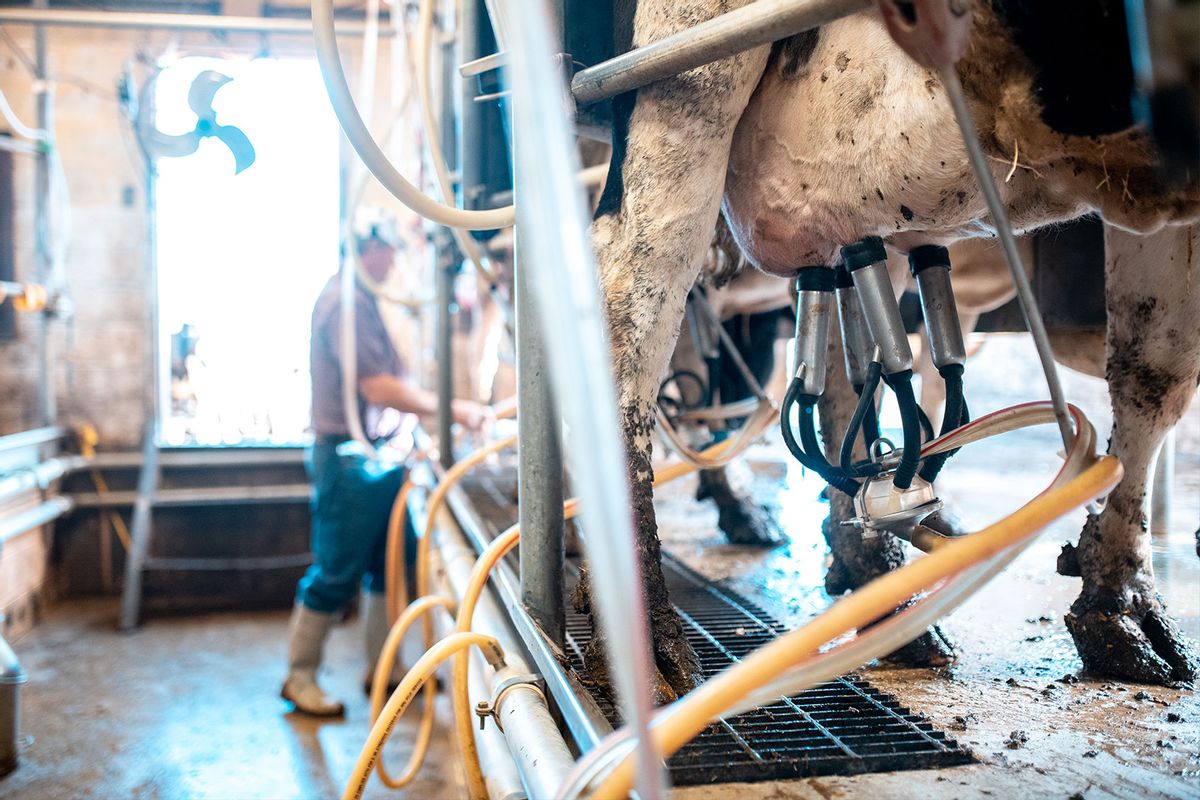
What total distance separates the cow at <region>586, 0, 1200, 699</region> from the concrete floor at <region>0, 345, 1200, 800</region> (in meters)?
0.20

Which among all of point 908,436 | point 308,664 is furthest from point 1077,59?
point 308,664

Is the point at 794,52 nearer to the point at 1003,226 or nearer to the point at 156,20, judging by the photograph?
the point at 1003,226

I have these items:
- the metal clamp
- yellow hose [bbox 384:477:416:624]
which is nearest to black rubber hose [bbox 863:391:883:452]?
the metal clamp

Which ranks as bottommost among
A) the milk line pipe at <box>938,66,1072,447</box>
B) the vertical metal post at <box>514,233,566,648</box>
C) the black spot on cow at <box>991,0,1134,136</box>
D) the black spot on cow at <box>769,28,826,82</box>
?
the vertical metal post at <box>514,233,566,648</box>

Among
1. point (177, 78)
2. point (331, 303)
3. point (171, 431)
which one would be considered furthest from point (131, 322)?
point (331, 303)

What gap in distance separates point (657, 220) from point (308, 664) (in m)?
3.16

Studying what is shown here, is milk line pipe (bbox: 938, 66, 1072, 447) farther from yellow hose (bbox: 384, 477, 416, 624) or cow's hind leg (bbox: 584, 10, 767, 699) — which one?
yellow hose (bbox: 384, 477, 416, 624)

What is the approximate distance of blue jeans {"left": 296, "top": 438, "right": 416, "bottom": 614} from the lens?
12.8 feet

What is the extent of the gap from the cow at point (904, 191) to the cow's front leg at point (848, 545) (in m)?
0.25

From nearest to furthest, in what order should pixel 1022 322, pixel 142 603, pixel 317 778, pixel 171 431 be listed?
1. pixel 1022 322
2. pixel 317 778
3. pixel 142 603
4. pixel 171 431

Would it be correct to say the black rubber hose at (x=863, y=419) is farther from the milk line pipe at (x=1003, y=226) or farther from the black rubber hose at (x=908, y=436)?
the milk line pipe at (x=1003, y=226)

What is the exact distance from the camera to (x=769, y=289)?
3.07 metres

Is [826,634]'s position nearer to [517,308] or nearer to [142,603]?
[517,308]

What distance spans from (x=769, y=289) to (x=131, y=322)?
5.11 m
